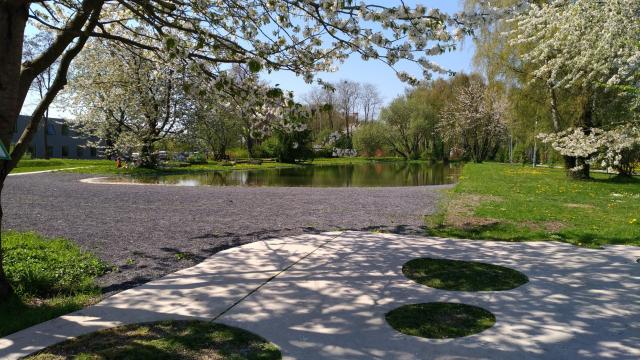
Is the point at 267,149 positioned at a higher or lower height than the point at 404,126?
lower

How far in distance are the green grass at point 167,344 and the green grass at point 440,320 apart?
3.86 feet

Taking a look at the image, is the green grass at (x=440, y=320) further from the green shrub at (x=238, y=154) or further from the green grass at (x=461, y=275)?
the green shrub at (x=238, y=154)

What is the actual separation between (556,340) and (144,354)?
123 inches

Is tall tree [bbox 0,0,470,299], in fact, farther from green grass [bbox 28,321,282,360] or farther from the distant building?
the distant building

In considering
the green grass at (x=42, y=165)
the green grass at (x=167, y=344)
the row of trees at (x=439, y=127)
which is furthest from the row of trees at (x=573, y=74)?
the row of trees at (x=439, y=127)

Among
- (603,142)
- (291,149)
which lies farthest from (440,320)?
(291,149)

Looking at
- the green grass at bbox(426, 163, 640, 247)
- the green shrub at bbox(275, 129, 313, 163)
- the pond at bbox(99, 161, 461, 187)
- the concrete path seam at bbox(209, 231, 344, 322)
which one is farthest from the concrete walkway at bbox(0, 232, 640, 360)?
the green shrub at bbox(275, 129, 313, 163)

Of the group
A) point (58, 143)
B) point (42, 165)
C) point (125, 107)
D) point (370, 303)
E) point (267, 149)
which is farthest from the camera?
point (58, 143)

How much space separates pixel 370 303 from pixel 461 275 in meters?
1.46

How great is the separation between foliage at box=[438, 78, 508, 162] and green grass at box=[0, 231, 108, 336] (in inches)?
1878

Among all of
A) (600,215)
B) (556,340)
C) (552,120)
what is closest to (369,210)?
(600,215)

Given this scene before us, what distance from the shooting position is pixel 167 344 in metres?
3.51

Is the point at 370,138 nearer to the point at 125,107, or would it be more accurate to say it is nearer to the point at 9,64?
the point at 125,107

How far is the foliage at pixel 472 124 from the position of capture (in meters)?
51.2
